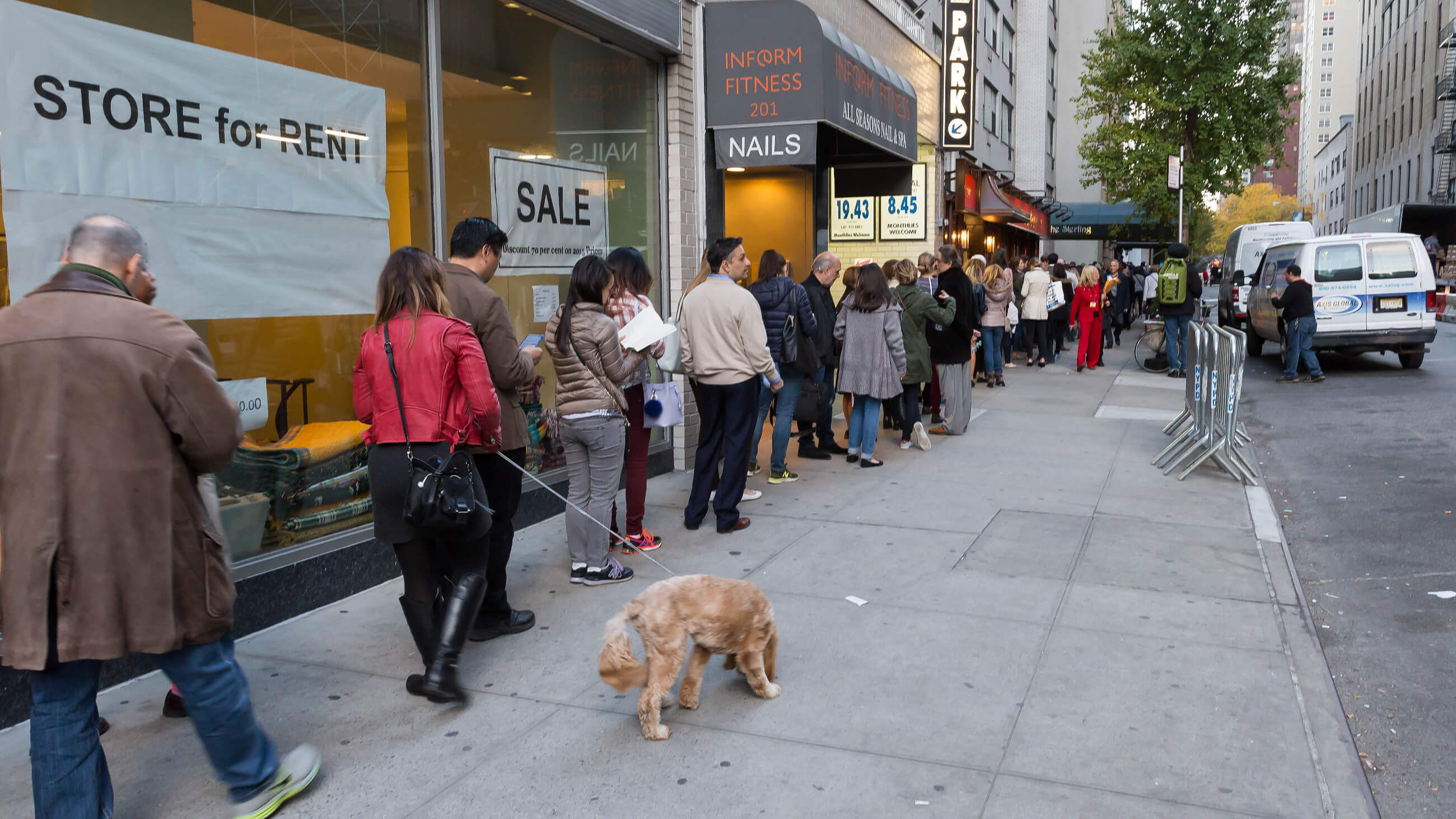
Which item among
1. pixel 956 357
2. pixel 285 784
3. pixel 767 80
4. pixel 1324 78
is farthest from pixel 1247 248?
pixel 1324 78

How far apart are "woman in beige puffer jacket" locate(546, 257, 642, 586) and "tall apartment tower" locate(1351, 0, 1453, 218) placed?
52987mm

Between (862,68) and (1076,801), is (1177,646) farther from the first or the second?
(862,68)

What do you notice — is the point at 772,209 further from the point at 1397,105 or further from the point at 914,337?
the point at 1397,105

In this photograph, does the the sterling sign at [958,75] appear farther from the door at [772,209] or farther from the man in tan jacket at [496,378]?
the man in tan jacket at [496,378]

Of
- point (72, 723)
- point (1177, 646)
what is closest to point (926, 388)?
point (1177, 646)

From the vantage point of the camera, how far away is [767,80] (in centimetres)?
921

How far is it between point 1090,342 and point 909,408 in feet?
29.5

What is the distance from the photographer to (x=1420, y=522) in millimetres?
7328

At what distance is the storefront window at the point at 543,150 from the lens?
6934mm

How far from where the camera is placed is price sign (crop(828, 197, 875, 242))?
1623 cm

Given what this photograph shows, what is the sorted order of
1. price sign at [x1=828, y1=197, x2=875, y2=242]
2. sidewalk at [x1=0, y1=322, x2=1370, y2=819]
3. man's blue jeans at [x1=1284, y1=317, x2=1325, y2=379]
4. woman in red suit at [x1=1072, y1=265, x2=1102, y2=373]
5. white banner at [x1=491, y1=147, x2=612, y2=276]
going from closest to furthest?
sidewalk at [x1=0, y1=322, x2=1370, y2=819] → white banner at [x1=491, y1=147, x2=612, y2=276] → man's blue jeans at [x1=1284, y1=317, x2=1325, y2=379] → price sign at [x1=828, y1=197, x2=875, y2=242] → woman in red suit at [x1=1072, y1=265, x2=1102, y2=373]

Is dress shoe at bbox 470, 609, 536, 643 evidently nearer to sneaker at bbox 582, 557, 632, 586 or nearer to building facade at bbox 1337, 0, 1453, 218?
sneaker at bbox 582, 557, 632, 586

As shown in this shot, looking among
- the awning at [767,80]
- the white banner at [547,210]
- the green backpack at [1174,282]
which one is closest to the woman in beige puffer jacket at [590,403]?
the white banner at [547,210]

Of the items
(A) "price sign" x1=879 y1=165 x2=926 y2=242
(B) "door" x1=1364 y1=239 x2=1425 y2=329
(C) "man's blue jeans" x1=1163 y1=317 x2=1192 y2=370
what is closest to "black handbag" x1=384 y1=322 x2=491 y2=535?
(A) "price sign" x1=879 y1=165 x2=926 y2=242
